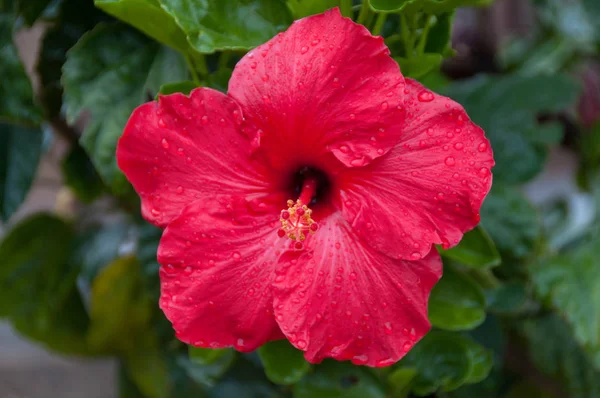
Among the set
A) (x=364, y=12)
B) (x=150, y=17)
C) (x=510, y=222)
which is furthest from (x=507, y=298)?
(x=150, y=17)

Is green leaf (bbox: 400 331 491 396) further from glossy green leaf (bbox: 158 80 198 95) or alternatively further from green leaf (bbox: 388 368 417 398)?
glossy green leaf (bbox: 158 80 198 95)

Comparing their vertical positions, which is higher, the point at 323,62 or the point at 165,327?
the point at 323,62

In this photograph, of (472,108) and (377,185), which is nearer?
(377,185)

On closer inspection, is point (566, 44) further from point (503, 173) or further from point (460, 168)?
point (460, 168)

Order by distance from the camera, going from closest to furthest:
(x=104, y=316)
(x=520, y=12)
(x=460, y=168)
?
(x=460, y=168) → (x=104, y=316) → (x=520, y=12)

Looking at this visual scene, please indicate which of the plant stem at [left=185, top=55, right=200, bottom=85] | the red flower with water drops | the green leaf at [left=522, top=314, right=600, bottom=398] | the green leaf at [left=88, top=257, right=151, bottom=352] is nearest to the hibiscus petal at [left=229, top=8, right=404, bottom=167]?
the red flower with water drops

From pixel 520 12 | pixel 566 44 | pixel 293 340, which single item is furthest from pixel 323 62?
pixel 520 12
